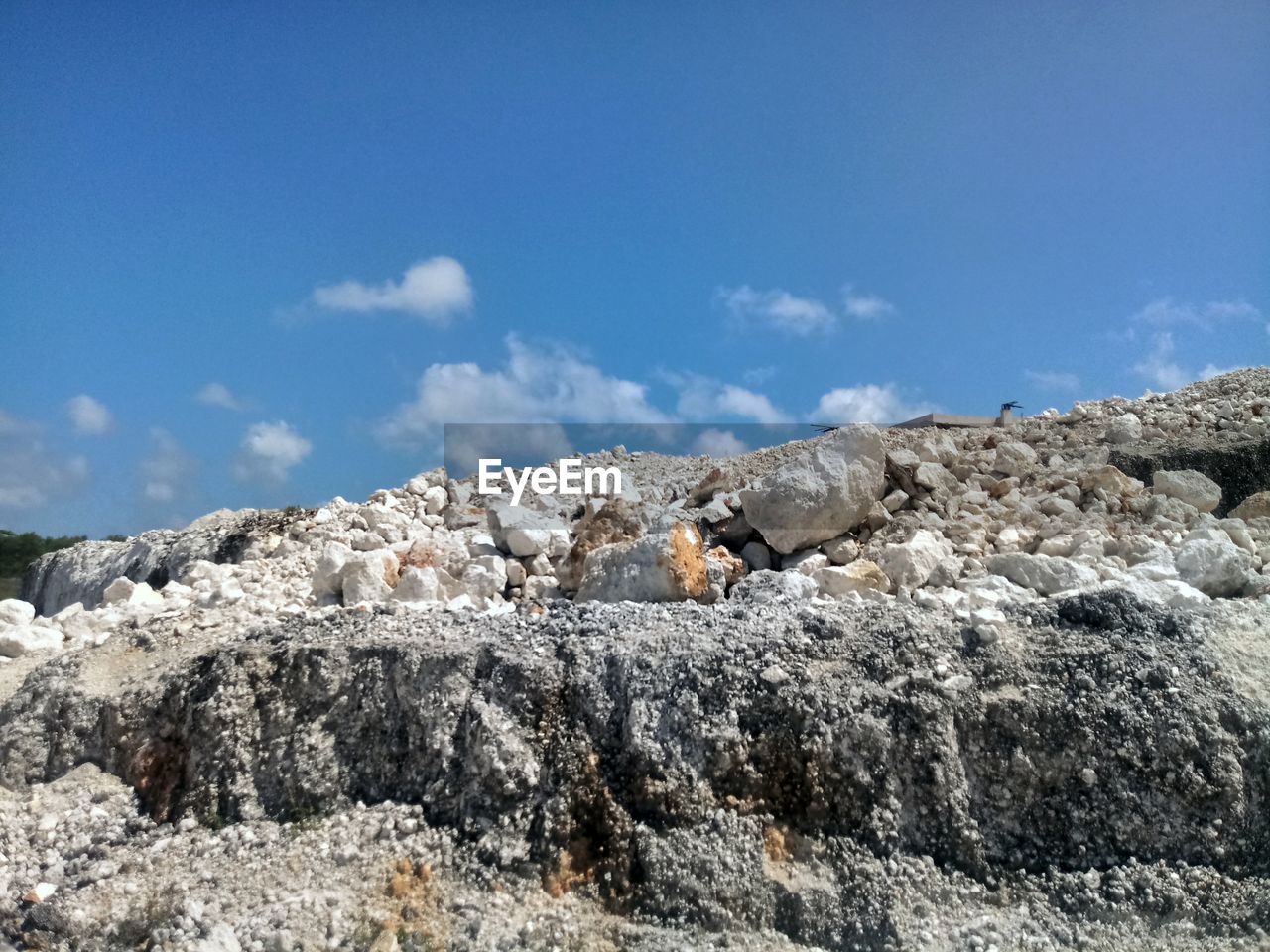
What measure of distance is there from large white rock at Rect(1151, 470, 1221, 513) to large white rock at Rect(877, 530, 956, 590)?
2422mm

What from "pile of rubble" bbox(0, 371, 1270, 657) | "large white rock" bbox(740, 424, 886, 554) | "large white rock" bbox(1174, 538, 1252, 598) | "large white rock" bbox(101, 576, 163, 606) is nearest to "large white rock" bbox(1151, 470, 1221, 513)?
"pile of rubble" bbox(0, 371, 1270, 657)

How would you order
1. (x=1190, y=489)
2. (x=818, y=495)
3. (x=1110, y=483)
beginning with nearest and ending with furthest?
(x=818, y=495) < (x=1190, y=489) < (x=1110, y=483)

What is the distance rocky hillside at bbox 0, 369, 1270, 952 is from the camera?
438cm

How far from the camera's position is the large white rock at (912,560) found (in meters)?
6.42

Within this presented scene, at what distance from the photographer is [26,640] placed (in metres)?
7.36

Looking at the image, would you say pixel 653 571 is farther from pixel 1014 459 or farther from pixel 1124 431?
pixel 1124 431

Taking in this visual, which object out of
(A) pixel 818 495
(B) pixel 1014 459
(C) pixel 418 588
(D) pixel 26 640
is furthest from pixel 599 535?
(D) pixel 26 640

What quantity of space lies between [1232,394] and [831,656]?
941cm

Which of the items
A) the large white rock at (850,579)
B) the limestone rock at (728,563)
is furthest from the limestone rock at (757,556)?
the large white rock at (850,579)

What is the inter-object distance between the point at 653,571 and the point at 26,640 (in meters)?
5.12

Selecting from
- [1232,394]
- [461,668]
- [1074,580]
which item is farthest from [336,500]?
Answer: [1232,394]

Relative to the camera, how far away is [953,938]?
420 centimetres

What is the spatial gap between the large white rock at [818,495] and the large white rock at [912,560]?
891 mm

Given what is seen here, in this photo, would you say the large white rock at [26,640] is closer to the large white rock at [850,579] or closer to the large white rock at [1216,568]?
the large white rock at [850,579]
